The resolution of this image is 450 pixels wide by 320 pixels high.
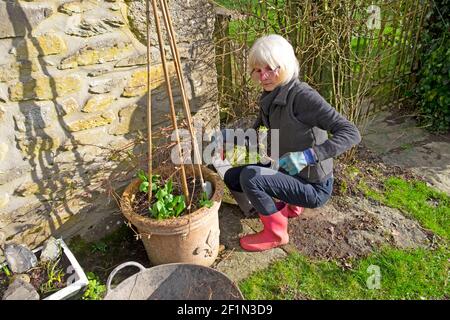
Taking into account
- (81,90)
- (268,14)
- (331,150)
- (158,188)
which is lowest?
(158,188)

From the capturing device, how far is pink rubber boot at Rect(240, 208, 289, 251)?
2.77 metres

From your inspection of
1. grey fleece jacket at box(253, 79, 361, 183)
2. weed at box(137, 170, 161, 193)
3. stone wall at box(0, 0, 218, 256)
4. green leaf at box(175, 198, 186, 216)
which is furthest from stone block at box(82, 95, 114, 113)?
grey fleece jacket at box(253, 79, 361, 183)

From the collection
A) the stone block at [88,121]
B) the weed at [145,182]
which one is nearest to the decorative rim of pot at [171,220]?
the weed at [145,182]

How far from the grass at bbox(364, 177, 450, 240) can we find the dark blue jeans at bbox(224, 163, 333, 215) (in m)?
0.86

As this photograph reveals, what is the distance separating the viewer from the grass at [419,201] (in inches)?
120

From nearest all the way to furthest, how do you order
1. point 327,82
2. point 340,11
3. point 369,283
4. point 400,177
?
point 369,283
point 340,11
point 400,177
point 327,82

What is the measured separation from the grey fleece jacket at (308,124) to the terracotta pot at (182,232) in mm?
558

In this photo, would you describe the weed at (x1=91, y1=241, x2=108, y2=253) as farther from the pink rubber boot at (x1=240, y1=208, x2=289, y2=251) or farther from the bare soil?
the bare soil

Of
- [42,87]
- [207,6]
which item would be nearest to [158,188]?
[42,87]

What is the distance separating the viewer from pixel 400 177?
356 centimetres

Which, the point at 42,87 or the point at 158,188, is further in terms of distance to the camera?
the point at 158,188

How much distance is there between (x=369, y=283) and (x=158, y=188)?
4.90 ft

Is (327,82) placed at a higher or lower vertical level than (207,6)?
lower

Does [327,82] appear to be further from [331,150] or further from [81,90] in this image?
[81,90]
